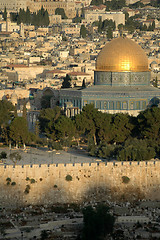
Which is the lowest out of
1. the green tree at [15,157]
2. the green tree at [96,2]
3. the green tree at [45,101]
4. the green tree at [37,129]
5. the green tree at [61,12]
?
the green tree at [61,12]

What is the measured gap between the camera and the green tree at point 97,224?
35.0 meters

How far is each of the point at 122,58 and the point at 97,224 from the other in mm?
24040

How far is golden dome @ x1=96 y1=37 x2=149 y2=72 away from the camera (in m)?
58.1

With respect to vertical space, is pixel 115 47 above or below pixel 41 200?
above

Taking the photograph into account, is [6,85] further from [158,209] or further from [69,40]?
A: [69,40]

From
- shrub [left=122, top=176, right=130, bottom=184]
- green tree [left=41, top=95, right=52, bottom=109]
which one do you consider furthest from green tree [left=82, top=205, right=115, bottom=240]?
green tree [left=41, top=95, right=52, bottom=109]

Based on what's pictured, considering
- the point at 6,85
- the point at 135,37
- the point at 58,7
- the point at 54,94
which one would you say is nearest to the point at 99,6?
the point at 58,7

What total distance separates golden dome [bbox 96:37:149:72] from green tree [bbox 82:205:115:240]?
22.5 meters

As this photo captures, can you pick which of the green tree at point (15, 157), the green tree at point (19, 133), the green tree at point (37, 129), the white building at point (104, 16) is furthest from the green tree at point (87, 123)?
the white building at point (104, 16)

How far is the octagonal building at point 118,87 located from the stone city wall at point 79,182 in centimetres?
1270

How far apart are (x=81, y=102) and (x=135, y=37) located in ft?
222

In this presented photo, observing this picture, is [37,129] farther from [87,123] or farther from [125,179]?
[125,179]

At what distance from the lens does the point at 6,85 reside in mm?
77250

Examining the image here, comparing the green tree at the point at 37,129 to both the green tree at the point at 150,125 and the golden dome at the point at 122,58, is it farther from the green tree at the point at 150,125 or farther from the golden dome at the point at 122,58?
the golden dome at the point at 122,58
